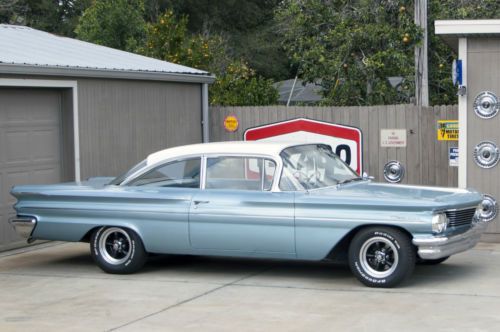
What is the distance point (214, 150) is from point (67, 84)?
3.67m

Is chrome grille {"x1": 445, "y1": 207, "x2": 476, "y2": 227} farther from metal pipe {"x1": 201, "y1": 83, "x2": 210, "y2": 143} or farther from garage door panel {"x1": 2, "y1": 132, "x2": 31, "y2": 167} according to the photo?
metal pipe {"x1": 201, "y1": 83, "x2": 210, "y2": 143}

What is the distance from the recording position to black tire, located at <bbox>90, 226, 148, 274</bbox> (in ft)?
33.7

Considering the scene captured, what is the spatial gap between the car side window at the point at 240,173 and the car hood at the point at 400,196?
1.80ft

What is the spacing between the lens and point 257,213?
970cm

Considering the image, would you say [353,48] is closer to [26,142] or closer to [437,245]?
[26,142]

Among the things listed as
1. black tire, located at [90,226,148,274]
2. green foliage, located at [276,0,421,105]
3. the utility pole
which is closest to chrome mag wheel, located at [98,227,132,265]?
black tire, located at [90,226,148,274]

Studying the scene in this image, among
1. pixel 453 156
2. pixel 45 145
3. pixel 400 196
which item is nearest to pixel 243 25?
pixel 453 156

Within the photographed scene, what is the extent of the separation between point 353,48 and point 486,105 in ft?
21.6

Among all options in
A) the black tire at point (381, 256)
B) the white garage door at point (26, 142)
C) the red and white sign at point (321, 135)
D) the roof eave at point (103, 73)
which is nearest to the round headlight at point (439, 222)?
the black tire at point (381, 256)

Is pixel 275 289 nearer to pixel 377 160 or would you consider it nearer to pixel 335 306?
pixel 335 306

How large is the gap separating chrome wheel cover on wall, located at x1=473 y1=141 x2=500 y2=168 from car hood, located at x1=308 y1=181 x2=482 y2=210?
255cm

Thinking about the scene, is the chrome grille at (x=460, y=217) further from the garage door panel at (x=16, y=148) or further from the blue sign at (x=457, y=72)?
the garage door panel at (x=16, y=148)

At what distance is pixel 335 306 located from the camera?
337 inches

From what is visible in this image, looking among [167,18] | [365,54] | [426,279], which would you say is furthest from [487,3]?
[426,279]
